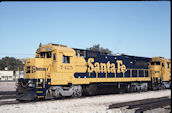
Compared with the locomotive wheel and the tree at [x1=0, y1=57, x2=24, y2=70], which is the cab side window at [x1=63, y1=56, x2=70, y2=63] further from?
the tree at [x1=0, y1=57, x2=24, y2=70]

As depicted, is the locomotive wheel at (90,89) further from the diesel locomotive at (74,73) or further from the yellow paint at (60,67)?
the yellow paint at (60,67)

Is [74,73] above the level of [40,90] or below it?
above

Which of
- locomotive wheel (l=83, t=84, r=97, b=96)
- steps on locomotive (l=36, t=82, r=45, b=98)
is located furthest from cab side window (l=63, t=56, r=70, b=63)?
locomotive wheel (l=83, t=84, r=97, b=96)

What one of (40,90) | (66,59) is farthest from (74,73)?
(40,90)

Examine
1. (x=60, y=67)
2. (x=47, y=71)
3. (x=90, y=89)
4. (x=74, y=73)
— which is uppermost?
(x=60, y=67)

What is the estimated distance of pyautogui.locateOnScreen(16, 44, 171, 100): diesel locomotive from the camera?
12695 millimetres

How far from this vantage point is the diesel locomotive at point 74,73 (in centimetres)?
1270

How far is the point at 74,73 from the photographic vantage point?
46.3ft

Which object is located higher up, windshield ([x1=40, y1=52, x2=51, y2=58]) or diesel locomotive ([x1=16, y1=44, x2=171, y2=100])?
windshield ([x1=40, y1=52, x2=51, y2=58])

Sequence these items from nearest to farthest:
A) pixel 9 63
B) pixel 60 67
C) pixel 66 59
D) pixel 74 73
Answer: pixel 60 67
pixel 66 59
pixel 74 73
pixel 9 63

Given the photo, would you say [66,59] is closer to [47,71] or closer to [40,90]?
[47,71]

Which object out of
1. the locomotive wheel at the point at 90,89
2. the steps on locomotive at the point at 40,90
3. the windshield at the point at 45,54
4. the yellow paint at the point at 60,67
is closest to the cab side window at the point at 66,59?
the yellow paint at the point at 60,67

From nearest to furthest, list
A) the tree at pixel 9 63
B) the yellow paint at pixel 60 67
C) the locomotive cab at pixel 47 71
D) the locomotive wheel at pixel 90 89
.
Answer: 1. the locomotive cab at pixel 47 71
2. the yellow paint at pixel 60 67
3. the locomotive wheel at pixel 90 89
4. the tree at pixel 9 63

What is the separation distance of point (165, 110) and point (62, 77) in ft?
22.4
